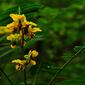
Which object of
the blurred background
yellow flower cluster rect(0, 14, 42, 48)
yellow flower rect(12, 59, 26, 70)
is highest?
yellow flower cluster rect(0, 14, 42, 48)

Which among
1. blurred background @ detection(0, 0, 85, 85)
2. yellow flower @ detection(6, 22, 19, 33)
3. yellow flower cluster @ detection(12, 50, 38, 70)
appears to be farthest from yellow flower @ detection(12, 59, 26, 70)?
blurred background @ detection(0, 0, 85, 85)

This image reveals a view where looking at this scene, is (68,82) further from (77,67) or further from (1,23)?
(77,67)

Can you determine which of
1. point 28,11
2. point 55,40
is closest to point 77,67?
point 55,40

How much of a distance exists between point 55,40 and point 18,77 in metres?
→ 1.64

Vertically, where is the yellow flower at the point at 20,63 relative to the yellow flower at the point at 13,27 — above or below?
below

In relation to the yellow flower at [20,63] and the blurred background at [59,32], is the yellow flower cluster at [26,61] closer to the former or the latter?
the yellow flower at [20,63]

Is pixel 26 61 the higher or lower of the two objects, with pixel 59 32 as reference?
higher

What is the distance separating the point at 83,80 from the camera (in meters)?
1.42

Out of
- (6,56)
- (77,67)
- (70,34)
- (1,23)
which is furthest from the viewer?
(70,34)

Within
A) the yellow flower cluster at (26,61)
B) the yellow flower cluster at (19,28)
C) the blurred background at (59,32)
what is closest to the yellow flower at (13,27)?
the yellow flower cluster at (19,28)

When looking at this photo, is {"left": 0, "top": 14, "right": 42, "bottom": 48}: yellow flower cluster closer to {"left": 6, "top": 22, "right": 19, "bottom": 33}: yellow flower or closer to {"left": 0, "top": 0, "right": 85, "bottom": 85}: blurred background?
{"left": 6, "top": 22, "right": 19, "bottom": 33}: yellow flower

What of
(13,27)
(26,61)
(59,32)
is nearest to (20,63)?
(26,61)

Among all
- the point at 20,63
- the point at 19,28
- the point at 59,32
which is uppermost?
the point at 19,28

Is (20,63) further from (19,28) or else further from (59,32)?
(59,32)
